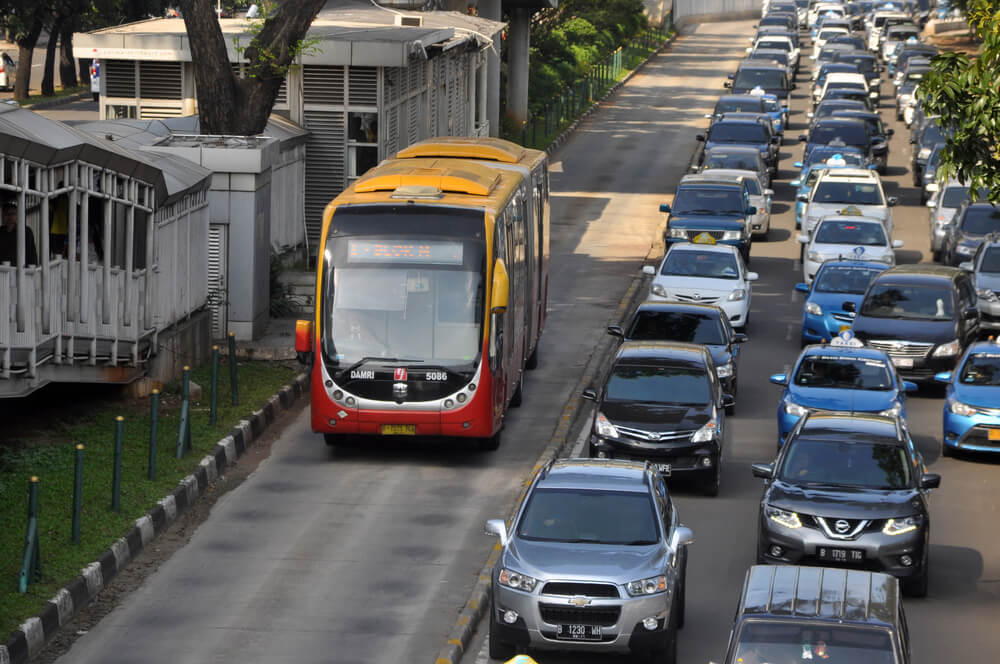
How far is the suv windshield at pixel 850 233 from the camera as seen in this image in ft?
112

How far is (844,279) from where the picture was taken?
30.4 m

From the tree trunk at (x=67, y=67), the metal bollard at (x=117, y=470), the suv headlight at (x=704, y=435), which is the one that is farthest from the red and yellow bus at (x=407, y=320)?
the tree trunk at (x=67, y=67)

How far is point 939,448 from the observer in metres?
23.3

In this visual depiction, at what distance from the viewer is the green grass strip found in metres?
15.6

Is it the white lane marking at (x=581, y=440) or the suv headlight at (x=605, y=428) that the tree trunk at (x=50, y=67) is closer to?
the white lane marking at (x=581, y=440)

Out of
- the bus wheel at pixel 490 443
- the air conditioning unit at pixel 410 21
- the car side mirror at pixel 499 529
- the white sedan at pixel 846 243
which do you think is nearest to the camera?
the car side mirror at pixel 499 529

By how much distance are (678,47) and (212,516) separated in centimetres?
7837

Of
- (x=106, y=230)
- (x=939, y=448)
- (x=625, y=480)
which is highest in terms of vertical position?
(x=106, y=230)

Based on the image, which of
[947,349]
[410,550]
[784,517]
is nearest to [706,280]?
[947,349]

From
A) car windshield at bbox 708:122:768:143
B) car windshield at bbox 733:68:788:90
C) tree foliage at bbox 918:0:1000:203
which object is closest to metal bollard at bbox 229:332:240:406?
tree foliage at bbox 918:0:1000:203

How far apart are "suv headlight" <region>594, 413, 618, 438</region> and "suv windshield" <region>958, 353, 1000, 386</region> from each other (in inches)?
226

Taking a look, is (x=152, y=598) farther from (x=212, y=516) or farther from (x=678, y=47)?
(x=678, y=47)

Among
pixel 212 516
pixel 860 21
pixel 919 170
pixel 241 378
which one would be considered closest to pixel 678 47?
pixel 860 21

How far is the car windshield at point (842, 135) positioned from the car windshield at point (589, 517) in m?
34.8
